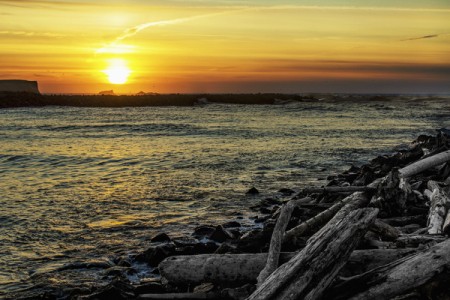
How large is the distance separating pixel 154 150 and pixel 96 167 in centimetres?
628

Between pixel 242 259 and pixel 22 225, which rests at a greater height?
pixel 242 259

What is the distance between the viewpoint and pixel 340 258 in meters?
4.77

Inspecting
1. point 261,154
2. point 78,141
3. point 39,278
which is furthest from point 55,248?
point 78,141

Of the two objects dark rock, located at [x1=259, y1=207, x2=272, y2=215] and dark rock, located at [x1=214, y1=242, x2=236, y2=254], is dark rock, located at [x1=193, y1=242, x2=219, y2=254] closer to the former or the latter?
dark rock, located at [x1=214, y1=242, x2=236, y2=254]

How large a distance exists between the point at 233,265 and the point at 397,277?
1933 mm

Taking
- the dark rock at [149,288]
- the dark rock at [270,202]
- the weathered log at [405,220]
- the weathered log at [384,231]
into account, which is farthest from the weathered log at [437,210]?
the dark rock at [270,202]

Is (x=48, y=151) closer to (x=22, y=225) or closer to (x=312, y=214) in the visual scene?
(x=22, y=225)

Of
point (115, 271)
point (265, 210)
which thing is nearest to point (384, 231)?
point (115, 271)

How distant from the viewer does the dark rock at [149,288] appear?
6340mm

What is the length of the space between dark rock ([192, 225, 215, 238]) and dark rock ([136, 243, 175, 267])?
1393mm

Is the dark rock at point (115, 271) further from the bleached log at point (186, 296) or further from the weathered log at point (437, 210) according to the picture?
the weathered log at point (437, 210)

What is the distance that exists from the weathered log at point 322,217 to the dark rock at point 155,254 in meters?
2.42

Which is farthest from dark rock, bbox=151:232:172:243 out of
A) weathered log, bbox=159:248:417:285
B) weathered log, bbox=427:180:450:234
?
weathered log, bbox=427:180:450:234

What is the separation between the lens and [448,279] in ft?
15.1
